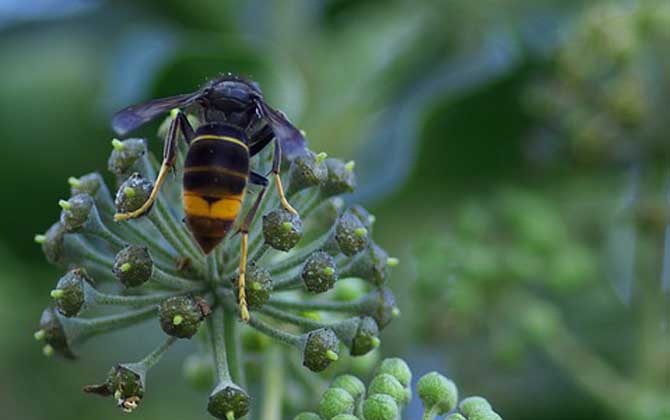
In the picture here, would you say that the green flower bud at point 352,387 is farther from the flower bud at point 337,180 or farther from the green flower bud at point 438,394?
the flower bud at point 337,180

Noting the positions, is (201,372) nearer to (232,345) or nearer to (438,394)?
(232,345)

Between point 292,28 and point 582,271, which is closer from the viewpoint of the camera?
point 582,271

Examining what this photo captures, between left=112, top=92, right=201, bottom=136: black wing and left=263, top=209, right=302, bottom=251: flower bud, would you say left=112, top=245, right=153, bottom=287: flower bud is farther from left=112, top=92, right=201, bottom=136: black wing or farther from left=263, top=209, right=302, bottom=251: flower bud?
left=112, top=92, right=201, bottom=136: black wing

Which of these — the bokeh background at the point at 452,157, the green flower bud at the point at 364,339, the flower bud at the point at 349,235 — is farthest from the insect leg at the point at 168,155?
the bokeh background at the point at 452,157

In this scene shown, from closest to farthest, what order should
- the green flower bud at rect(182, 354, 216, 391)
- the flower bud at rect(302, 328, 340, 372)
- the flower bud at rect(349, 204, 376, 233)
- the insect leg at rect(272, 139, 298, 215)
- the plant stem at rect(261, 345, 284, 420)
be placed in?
the flower bud at rect(302, 328, 340, 372)
the insect leg at rect(272, 139, 298, 215)
the flower bud at rect(349, 204, 376, 233)
the plant stem at rect(261, 345, 284, 420)
the green flower bud at rect(182, 354, 216, 391)

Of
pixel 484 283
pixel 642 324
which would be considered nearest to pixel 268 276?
pixel 484 283

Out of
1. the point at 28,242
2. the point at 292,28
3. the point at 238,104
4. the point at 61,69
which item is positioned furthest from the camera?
the point at 292,28

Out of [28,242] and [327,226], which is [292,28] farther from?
[327,226]

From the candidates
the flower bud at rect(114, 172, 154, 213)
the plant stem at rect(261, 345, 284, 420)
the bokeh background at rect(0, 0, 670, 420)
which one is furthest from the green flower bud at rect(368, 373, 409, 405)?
the bokeh background at rect(0, 0, 670, 420)
